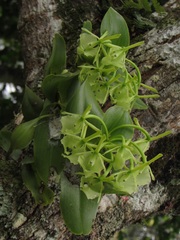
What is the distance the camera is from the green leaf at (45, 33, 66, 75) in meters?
0.92

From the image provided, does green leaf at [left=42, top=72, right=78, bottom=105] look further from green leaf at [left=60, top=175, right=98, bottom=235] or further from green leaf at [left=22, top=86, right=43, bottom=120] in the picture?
green leaf at [left=60, top=175, right=98, bottom=235]

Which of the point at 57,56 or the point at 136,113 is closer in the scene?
the point at 57,56

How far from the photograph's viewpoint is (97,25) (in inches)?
A: 51.7

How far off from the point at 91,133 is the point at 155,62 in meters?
0.37

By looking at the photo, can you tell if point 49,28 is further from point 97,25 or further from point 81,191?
point 81,191

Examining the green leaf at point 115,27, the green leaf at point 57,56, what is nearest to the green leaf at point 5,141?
the green leaf at point 57,56

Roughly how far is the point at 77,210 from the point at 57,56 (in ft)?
1.00

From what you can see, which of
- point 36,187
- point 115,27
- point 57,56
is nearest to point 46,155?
point 36,187

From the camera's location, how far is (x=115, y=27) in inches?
37.9

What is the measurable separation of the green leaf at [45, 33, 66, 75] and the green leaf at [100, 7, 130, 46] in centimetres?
9

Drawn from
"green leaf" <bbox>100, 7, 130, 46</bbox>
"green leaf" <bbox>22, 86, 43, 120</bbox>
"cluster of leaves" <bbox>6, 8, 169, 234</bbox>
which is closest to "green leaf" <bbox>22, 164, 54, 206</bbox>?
"cluster of leaves" <bbox>6, 8, 169, 234</bbox>

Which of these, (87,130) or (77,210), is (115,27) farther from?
(77,210)

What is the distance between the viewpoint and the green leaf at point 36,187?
95cm

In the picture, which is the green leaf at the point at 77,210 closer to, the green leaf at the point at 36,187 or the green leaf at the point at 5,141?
the green leaf at the point at 36,187
